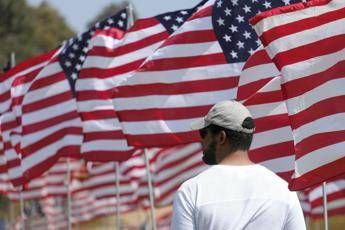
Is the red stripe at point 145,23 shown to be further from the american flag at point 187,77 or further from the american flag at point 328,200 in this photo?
the american flag at point 328,200

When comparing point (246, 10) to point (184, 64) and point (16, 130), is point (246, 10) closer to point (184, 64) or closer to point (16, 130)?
point (184, 64)

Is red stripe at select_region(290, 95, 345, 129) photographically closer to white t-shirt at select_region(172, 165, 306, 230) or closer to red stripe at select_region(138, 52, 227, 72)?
white t-shirt at select_region(172, 165, 306, 230)

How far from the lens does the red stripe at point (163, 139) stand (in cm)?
1497

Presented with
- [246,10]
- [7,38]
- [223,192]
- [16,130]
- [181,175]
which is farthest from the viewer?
[7,38]

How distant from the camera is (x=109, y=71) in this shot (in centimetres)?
1795

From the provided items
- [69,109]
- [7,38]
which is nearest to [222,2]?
[69,109]

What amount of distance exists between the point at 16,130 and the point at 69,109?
6.00ft

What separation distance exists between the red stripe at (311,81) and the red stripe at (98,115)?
8.08 metres

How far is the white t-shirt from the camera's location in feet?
23.0

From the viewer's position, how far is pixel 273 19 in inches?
414

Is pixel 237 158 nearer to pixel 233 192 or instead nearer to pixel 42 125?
pixel 233 192

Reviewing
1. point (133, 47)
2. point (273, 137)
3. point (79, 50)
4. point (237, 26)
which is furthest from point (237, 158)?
point (79, 50)

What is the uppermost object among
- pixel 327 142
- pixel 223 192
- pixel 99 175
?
pixel 223 192

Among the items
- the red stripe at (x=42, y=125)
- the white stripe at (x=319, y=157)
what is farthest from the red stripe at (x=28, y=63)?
the white stripe at (x=319, y=157)
